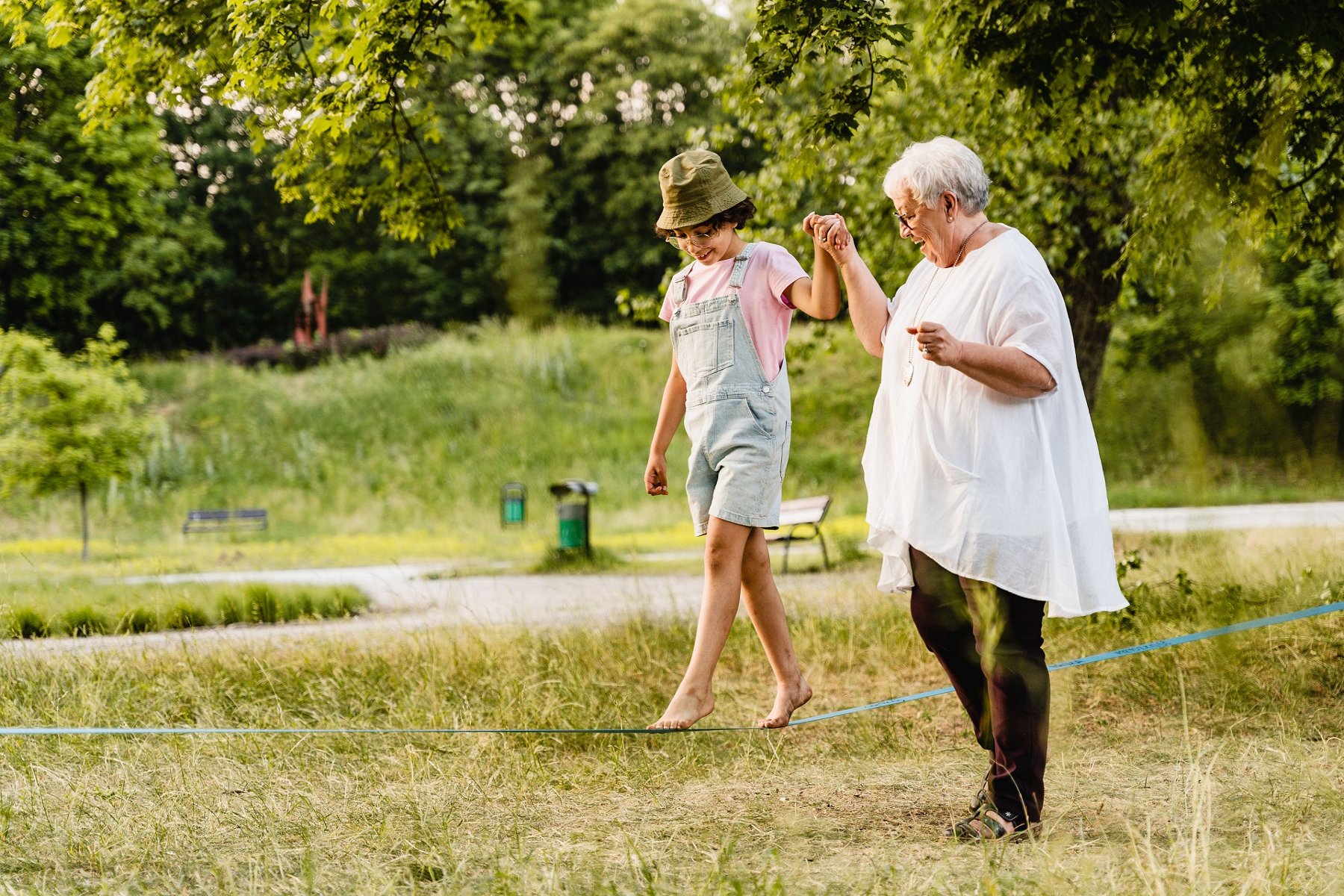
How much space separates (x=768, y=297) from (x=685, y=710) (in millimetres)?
1366

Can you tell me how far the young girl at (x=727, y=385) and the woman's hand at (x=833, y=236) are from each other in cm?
19

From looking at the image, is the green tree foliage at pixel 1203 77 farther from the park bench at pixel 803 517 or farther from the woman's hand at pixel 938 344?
the park bench at pixel 803 517

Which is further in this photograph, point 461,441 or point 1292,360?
point 461,441

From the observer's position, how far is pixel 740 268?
153 inches

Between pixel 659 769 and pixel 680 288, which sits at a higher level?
pixel 680 288

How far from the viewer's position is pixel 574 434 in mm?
22938

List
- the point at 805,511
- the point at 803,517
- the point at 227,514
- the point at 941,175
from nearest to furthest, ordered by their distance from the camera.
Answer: the point at 941,175 < the point at 803,517 < the point at 805,511 < the point at 227,514

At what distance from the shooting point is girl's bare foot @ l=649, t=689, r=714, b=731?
392 cm

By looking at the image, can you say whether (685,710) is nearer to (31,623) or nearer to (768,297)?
(768,297)

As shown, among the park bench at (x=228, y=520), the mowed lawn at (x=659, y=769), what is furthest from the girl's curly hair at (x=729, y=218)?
the park bench at (x=228, y=520)

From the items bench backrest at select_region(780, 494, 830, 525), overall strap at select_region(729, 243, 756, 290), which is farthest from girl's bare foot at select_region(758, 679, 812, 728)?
bench backrest at select_region(780, 494, 830, 525)

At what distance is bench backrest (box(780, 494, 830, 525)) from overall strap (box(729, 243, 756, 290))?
8224 mm

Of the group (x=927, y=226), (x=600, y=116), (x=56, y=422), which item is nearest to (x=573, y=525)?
(x=56, y=422)

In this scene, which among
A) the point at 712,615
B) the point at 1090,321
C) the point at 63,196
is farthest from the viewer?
the point at 63,196
